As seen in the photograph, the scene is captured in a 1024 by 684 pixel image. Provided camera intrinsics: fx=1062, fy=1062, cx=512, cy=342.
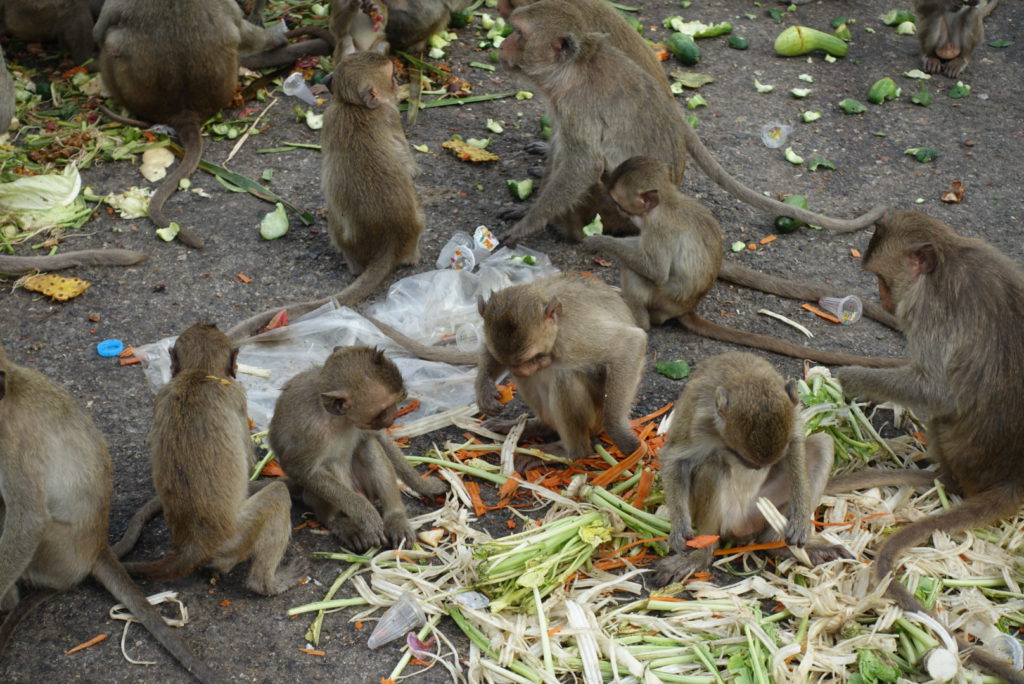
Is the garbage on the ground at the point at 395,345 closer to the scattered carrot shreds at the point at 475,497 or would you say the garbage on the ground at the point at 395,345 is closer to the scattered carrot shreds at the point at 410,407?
the scattered carrot shreds at the point at 410,407

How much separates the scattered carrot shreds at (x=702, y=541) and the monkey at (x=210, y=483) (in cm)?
197

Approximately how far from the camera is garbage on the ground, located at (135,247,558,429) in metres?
6.73

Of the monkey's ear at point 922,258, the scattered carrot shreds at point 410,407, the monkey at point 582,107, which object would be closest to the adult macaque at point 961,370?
the monkey's ear at point 922,258

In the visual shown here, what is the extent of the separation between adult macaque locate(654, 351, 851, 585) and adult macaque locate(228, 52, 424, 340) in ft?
9.61

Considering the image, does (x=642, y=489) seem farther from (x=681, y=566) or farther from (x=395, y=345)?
(x=395, y=345)

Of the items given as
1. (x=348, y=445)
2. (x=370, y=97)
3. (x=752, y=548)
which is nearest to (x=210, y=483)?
(x=348, y=445)

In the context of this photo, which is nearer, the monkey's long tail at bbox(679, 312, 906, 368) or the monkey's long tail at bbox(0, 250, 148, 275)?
the monkey's long tail at bbox(679, 312, 906, 368)

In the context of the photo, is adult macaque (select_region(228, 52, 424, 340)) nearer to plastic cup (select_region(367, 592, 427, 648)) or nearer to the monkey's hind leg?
the monkey's hind leg

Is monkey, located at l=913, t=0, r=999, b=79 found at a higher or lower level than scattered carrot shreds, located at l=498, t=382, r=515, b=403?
higher

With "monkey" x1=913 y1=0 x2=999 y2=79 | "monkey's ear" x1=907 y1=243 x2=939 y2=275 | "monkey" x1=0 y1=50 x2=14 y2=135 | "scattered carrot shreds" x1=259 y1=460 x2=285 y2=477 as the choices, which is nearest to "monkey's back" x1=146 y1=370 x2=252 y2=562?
"scattered carrot shreds" x1=259 y1=460 x2=285 y2=477

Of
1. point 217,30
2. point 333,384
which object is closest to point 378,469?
point 333,384

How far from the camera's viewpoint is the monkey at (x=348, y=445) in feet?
17.4

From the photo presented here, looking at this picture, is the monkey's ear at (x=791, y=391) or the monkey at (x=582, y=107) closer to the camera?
the monkey's ear at (x=791, y=391)

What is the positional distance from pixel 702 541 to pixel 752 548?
0.39 m
